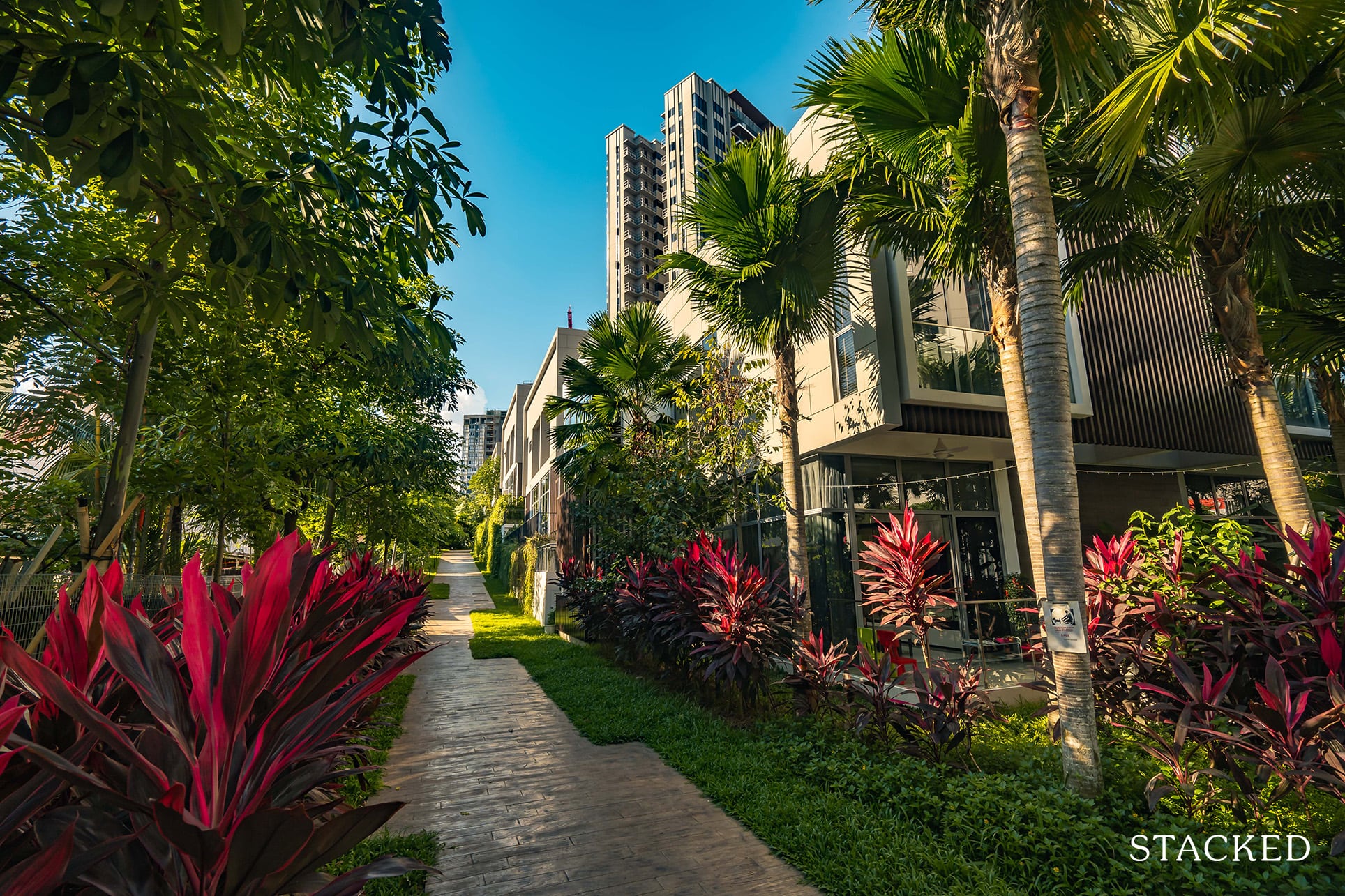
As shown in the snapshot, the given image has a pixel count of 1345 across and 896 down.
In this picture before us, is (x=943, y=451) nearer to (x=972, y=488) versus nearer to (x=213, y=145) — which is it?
(x=972, y=488)

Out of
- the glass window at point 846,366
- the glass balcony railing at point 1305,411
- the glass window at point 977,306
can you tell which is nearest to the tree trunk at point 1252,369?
the glass window at point 977,306

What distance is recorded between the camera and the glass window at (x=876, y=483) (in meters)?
10.0

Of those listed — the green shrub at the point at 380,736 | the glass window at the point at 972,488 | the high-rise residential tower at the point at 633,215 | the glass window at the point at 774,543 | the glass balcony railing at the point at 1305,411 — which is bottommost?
the green shrub at the point at 380,736

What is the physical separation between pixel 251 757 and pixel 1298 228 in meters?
9.55

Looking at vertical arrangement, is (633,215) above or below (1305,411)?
above

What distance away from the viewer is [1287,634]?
→ 12.0ft

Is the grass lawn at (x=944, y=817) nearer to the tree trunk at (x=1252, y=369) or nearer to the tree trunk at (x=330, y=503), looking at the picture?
the tree trunk at (x=1252, y=369)

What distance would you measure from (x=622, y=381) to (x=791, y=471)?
505cm

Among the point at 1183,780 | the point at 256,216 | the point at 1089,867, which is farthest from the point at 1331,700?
the point at 256,216

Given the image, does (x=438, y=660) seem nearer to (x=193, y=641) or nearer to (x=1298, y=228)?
(x=193, y=641)

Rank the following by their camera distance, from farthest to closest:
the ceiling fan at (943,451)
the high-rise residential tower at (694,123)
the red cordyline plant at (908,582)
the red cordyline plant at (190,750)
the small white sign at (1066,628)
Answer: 1. the high-rise residential tower at (694,123)
2. the ceiling fan at (943,451)
3. the red cordyline plant at (908,582)
4. the small white sign at (1066,628)
5. the red cordyline plant at (190,750)

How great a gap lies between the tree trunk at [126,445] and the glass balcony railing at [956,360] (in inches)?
313

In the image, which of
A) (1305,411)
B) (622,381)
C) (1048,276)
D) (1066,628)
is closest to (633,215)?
(622,381)

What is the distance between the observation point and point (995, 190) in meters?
5.94
